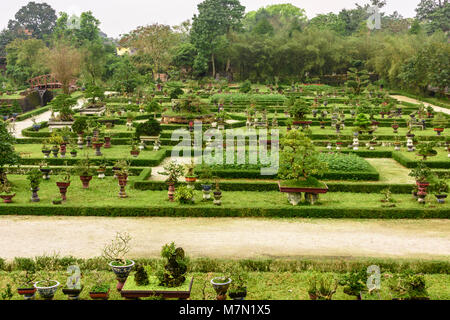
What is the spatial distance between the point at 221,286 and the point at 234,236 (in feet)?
16.7

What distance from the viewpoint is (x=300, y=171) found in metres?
20.5

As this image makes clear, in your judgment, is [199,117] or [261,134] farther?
[199,117]

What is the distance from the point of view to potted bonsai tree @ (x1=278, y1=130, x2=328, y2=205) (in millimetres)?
20297

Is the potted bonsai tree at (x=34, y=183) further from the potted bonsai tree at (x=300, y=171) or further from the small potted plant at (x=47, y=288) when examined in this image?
the potted bonsai tree at (x=300, y=171)

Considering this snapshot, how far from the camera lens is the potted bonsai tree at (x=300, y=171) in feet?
66.6

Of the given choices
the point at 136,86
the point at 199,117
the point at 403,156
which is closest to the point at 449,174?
the point at 403,156

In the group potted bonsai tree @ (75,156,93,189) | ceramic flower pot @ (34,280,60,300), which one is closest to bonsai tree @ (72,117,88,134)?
potted bonsai tree @ (75,156,93,189)

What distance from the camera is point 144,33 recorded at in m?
74.2

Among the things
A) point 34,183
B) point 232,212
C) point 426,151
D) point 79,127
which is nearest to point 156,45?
point 79,127

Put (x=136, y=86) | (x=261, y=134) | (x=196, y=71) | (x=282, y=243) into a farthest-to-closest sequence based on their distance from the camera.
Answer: (x=196, y=71)
(x=136, y=86)
(x=261, y=134)
(x=282, y=243)

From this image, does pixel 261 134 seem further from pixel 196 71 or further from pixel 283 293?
pixel 196 71

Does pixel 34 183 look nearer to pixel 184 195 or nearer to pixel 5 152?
pixel 5 152

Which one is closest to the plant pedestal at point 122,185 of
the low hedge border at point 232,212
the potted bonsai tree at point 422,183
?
the low hedge border at point 232,212
